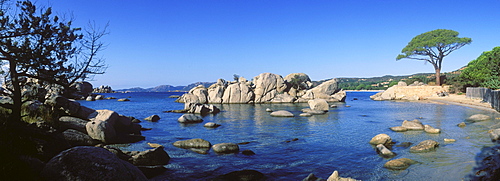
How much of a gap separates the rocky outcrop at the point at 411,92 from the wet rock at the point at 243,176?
5966 cm

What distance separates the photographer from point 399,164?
11484 millimetres

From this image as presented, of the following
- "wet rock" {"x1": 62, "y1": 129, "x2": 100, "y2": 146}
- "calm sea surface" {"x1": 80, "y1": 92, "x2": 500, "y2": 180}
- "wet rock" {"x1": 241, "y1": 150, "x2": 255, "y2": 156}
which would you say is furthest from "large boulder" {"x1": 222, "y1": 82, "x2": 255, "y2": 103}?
"wet rock" {"x1": 62, "y1": 129, "x2": 100, "y2": 146}

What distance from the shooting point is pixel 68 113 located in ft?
58.7

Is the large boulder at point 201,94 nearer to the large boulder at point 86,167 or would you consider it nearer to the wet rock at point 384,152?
the wet rock at point 384,152

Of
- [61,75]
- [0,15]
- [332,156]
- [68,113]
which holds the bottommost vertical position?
[332,156]

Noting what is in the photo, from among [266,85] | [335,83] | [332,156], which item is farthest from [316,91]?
[332,156]

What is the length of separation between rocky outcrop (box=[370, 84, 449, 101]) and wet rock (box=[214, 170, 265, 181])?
59.7 m

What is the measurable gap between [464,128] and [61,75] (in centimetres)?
2479

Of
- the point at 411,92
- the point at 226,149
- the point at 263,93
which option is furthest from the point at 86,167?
the point at 411,92

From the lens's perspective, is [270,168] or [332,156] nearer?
[270,168]

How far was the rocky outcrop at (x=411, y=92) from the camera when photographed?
59612mm

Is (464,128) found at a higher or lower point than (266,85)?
lower

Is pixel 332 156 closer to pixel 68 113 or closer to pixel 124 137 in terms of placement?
pixel 124 137

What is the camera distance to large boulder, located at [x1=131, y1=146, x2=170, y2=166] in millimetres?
11922
